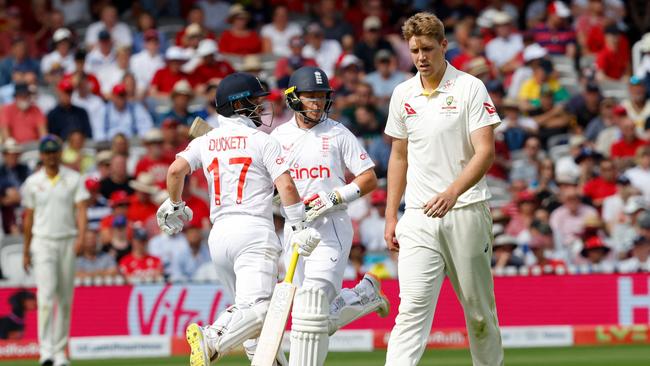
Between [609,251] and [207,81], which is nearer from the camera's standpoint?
[609,251]

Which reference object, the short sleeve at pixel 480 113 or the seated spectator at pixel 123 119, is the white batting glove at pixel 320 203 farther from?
the seated spectator at pixel 123 119

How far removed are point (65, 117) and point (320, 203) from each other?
8.26 m

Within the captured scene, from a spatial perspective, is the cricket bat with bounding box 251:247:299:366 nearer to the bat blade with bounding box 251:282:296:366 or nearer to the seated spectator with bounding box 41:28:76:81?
the bat blade with bounding box 251:282:296:366

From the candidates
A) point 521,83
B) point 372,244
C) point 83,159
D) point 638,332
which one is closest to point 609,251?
point 638,332

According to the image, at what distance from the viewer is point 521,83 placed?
53.7 ft

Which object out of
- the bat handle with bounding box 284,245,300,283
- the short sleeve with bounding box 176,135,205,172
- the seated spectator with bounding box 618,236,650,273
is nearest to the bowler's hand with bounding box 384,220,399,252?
the bat handle with bounding box 284,245,300,283

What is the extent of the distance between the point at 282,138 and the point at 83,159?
285 inches

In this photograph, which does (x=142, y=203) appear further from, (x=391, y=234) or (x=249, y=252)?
(x=391, y=234)

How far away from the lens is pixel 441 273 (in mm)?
7086

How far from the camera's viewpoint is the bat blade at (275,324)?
7383 millimetres

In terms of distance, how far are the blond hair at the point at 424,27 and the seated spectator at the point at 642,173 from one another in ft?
25.7

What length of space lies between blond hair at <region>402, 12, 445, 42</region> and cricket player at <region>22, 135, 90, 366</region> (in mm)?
5482

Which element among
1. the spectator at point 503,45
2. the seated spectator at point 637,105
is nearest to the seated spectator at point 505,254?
the seated spectator at point 637,105

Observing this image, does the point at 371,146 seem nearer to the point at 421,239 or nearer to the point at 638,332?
the point at 638,332
